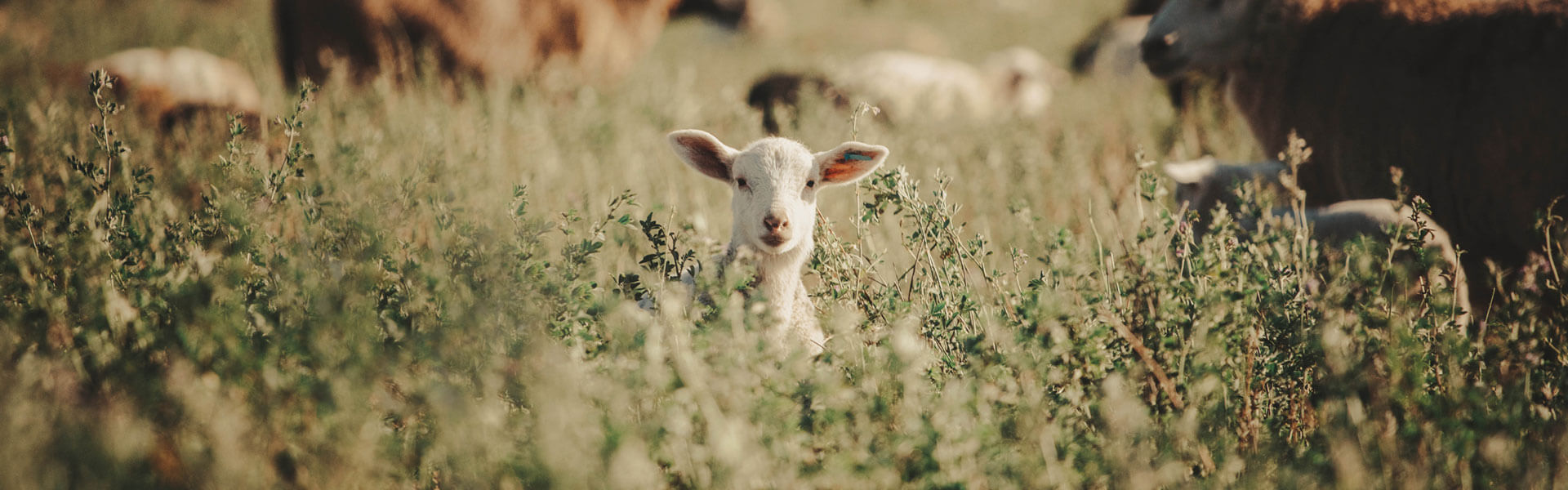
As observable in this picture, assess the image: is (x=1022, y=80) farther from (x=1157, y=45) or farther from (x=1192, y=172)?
(x=1192, y=172)

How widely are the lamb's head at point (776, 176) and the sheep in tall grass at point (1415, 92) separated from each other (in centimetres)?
259

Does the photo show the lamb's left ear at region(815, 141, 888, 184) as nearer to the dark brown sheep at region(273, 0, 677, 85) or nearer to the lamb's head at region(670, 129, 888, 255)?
the lamb's head at region(670, 129, 888, 255)

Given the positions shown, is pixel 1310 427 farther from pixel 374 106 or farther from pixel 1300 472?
pixel 374 106

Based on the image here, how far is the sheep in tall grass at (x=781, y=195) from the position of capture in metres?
2.71

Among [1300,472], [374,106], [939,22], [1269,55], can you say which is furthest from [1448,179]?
[939,22]

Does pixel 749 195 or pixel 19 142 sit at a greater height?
pixel 19 142

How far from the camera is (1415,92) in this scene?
408 cm

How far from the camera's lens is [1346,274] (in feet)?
7.76

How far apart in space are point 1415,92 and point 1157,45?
133 cm

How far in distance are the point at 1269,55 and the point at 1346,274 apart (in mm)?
2999

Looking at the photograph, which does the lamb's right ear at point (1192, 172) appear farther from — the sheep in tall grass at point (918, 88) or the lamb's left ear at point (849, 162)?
the lamb's left ear at point (849, 162)

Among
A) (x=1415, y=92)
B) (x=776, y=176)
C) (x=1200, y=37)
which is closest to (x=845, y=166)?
(x=776, y=176)

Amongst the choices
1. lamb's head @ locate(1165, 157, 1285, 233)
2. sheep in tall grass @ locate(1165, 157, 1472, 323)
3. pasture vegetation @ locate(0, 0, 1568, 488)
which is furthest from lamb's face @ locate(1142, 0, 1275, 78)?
pasture vegetation @ locate(0, 0, 1568, 488)

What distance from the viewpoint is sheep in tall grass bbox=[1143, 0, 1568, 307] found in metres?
3.68
